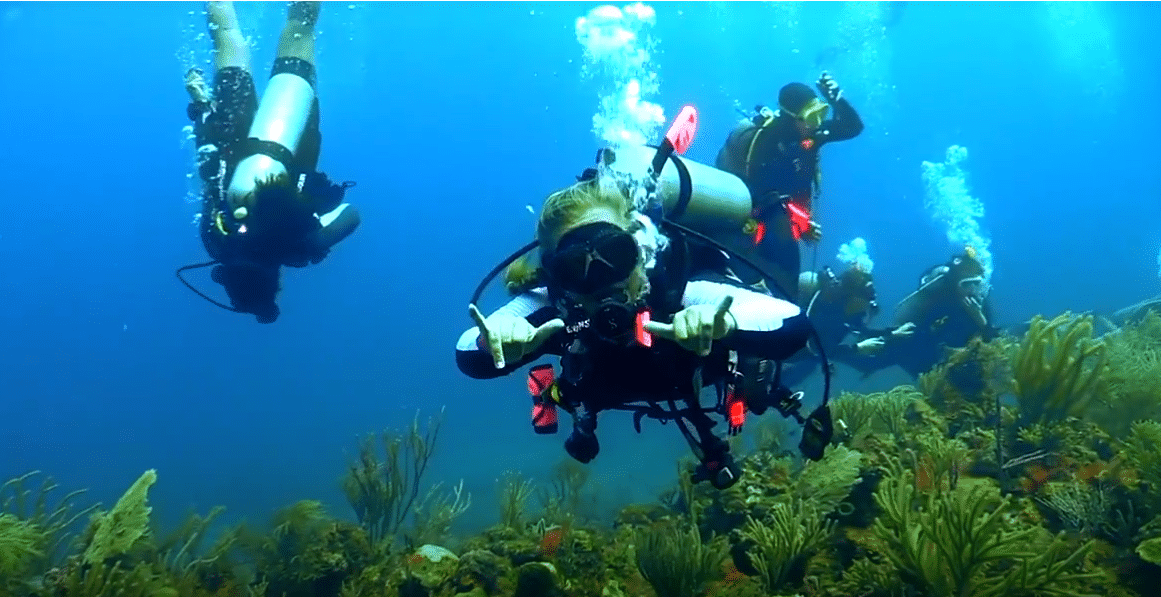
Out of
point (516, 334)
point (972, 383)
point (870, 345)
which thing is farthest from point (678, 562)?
point (870, 345)

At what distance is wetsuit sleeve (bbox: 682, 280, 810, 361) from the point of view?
10.2ft

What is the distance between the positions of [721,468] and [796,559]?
1.69 metres

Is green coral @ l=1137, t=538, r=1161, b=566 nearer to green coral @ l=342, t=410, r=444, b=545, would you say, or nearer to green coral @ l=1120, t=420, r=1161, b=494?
green coral @ l=1120, t=420, r=1161, b=494

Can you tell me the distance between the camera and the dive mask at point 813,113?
7.19 m

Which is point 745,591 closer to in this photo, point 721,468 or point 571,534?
point 721,468

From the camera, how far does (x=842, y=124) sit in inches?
298

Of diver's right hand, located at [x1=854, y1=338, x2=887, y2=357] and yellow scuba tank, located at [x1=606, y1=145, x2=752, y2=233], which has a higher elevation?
diver's right hand, located at [x1=854, y1=338, x2=887, y2=357]

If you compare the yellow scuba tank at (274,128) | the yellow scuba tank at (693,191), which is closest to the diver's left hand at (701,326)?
the yellow scuba tank at (693,191)

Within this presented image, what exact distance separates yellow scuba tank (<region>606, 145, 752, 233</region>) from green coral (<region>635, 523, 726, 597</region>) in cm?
230

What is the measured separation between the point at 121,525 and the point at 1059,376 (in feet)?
30.1

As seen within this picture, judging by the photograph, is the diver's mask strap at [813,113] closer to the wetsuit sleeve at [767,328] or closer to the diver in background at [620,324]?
the diver in background at [620,324]

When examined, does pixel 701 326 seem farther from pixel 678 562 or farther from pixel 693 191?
pixel 678 562

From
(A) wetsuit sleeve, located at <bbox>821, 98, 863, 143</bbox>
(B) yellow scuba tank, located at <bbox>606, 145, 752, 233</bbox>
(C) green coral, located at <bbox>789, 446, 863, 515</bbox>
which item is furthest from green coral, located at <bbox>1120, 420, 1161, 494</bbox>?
(A) wetsuit sleeve, located at <bbox>821, 98, 863, 143</bbox>

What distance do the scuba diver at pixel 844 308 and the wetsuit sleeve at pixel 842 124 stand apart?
3.34 metres
